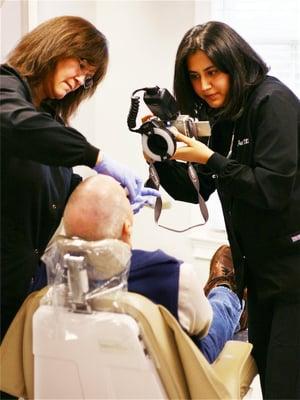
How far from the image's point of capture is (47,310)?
4.39 feet

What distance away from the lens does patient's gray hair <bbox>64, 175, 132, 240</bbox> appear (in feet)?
4.44

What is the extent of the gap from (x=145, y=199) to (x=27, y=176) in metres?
0.42

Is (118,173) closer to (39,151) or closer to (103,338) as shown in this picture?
(39,151)

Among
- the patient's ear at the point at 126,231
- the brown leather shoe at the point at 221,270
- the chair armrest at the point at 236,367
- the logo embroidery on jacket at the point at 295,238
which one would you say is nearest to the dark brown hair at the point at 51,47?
the patient's ear at the point at 126,231

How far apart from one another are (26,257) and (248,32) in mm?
1967

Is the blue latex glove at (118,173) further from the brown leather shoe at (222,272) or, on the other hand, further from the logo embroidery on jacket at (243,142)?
the brown leather shoe at (222,272)

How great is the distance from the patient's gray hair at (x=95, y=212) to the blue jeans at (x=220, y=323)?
0.40m

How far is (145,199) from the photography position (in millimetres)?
1810

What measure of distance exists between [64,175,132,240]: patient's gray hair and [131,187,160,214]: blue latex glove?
1.11 ft

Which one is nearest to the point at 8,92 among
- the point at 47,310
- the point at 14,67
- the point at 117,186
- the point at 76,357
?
the point at 14,67

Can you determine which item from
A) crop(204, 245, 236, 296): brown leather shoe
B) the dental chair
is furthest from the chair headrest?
crop(204, 245, 236, 296): brown leather shoe

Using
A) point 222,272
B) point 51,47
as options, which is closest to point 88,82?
point 51,47

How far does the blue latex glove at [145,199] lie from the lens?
174 cm

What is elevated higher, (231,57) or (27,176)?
(231,57)
